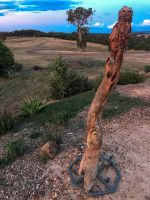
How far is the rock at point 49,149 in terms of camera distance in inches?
388

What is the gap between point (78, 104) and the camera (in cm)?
1416

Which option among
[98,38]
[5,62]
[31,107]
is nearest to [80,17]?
[98,38]

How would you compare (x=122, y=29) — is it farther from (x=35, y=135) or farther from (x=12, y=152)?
(x=35, y=135)

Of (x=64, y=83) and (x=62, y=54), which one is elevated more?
(x=64, y=83)

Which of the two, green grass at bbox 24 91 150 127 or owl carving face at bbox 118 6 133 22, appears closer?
owl carving face at bbox 118 6 133 22

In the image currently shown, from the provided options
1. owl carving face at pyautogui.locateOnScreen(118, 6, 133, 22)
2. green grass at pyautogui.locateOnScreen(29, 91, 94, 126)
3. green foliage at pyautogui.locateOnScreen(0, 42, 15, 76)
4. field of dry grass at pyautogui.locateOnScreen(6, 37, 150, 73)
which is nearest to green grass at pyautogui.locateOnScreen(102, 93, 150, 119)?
green grass at pyautogui.locateOnScreen(29, 91, 94, 126)

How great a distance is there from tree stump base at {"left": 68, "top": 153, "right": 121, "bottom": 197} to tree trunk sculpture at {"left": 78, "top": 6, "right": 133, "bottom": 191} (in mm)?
A: 167

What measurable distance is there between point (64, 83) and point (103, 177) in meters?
9.50

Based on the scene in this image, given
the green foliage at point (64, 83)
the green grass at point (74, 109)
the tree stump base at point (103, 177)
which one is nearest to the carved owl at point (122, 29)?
the tree stump base at point (103, 177)

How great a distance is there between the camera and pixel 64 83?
18.5 meters

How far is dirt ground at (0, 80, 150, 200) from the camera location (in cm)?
883

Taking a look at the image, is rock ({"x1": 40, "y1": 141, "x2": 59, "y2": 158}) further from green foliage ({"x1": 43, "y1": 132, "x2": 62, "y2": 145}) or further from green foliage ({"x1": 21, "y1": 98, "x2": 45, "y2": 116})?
green foliage ({"x1": 21, "y1": 98, "x2": 45, "y2": 116})

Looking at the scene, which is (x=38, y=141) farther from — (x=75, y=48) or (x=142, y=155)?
(x=75, y=48)

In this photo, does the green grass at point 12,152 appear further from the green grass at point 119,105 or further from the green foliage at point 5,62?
the green foliage at point 5,62
